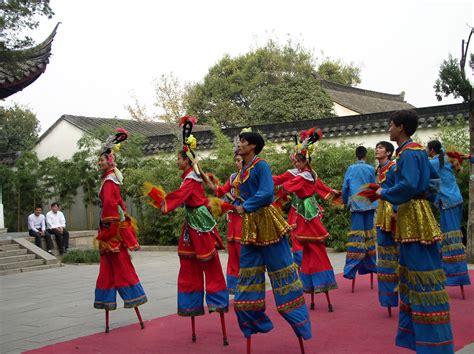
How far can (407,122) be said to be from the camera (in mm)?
4242

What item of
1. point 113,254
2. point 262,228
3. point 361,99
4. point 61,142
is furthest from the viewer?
point 361,99

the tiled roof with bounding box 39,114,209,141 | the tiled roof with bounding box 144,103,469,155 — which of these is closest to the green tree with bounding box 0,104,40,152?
the tiled roof with bounding box 39,114,209,141

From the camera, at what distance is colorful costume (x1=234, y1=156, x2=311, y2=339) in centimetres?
464

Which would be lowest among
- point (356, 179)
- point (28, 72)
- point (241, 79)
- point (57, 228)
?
point (57, 228)

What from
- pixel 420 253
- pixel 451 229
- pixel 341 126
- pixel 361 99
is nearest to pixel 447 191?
pixel 451 229

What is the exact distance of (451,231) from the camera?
6875mm

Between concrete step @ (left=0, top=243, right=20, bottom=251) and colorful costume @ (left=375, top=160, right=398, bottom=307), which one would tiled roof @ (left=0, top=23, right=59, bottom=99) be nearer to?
concrete step @ (left=0, top=243, right=20, bottom=251)

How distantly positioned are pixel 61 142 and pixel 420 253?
16.3 m

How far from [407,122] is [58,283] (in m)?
6.83

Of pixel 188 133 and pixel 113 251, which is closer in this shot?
pixel 188 133

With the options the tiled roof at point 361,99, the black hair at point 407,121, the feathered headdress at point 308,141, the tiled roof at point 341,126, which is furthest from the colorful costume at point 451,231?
the tiled roof at point 361,99

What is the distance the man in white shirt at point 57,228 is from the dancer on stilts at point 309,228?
7684 millimetres

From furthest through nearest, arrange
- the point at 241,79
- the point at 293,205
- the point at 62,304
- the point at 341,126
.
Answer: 1. the point at 241,79
2. the point at 341,126
3. the point at 62,304
4. the point at 293,205

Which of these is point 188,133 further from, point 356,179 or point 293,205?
point 356,179
